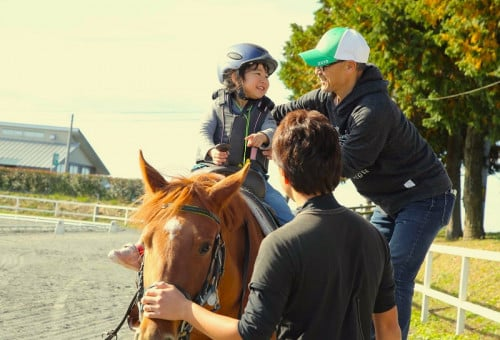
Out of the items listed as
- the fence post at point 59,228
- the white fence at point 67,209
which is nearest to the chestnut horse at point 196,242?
the fence post at point 59,228

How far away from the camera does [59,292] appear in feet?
38.9

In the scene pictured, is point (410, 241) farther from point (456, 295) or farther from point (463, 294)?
point (456, 295)

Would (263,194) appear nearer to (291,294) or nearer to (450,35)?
(291,294)

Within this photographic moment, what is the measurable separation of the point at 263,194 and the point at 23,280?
30.9 feet

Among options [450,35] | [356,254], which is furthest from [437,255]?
[356,254]

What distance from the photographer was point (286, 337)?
275cm

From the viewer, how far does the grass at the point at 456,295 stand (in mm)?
10570

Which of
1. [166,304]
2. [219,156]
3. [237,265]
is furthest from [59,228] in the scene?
[166,304]

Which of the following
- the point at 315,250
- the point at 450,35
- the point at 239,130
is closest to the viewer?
the point at 315,250

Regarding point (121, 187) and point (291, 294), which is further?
point (121, 187)

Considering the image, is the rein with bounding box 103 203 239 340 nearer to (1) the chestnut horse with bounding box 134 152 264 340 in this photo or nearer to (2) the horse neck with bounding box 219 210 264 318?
(1) the chestnut horse with bounding box 134 152 264 340

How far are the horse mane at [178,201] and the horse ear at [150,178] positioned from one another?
1.1 inches

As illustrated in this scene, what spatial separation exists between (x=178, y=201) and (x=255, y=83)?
5.89ft

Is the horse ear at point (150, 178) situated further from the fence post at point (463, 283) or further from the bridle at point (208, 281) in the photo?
the fence post at point (463, 283)
